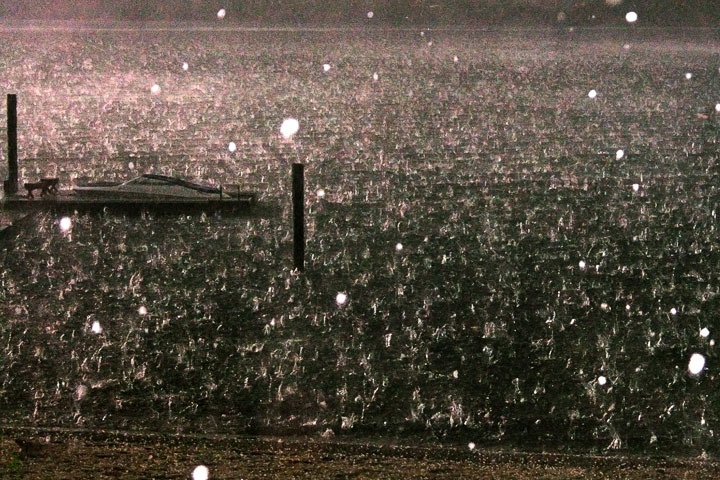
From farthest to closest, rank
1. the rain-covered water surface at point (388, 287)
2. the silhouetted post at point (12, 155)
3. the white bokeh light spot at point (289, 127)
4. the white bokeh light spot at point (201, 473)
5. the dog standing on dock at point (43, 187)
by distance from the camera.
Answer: the white bokeh light spot at point (289, 127) → the silhouetted post at point (12, 155) → the dog standing on dock at point (43, 187) → the rain-covered water surface at point (388, 287) → the white bokeh light spot at point (201, 473)

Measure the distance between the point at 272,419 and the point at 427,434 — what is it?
1228 millimetres

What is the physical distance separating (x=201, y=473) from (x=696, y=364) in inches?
224

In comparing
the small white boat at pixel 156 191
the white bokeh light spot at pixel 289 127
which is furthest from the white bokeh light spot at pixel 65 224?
the white bokeh light spot at pixel 289 127

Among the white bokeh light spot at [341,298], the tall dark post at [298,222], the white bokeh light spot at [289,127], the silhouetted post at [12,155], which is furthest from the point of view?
the white bokeh light spot at [289,127]

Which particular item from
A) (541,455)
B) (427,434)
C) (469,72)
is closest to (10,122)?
(427,434)

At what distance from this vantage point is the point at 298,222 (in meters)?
15.8

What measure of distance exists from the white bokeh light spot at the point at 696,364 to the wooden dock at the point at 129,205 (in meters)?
8.83

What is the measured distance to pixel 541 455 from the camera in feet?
29.3

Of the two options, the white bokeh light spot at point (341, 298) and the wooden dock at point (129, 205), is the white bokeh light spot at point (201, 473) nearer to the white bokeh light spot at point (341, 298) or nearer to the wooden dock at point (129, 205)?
the white bokeh light spot at point (341, 298)

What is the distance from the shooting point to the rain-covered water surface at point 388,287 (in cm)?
Result: 1080

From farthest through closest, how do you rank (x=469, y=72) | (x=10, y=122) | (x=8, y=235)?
(x=469, y=72) < (x=10, y=122) < (x=8, y=235)

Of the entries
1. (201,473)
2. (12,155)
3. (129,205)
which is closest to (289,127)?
(12,155)

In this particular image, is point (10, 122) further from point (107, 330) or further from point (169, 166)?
point (107, 330)

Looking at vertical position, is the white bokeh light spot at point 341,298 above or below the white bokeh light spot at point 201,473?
above
